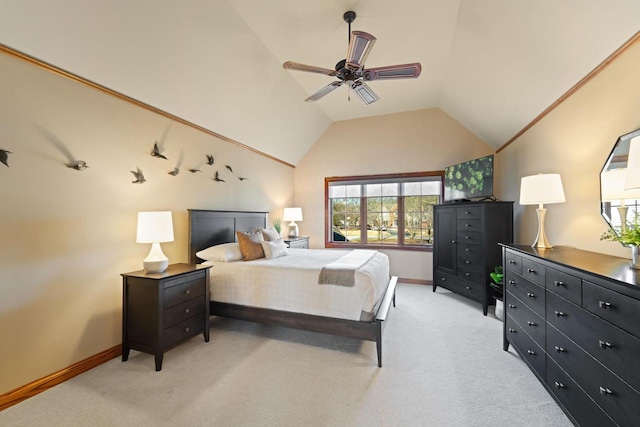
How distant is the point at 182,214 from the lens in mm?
3348

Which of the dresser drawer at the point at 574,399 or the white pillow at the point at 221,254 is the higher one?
the white pillow at the point at 221,254

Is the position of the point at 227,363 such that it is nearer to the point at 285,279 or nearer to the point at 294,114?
the point at 285,279

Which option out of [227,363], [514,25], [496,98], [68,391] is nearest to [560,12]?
[514,25]

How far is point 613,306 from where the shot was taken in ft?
4.20

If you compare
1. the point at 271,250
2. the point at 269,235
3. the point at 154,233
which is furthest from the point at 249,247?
the point at 154,233

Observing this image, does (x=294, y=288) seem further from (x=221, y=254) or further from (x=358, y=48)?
(x=358, y=48)

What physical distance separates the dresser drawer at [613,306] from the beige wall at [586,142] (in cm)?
88

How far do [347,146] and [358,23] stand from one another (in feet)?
9.89

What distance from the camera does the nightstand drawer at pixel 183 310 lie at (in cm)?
244

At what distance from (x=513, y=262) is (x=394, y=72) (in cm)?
211

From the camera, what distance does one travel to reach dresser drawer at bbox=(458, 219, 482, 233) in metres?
3.86

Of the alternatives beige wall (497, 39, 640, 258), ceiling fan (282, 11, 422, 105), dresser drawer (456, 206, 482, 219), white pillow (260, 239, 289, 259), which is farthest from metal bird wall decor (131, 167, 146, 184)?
dresser drawer (456, 206, 482, 219)

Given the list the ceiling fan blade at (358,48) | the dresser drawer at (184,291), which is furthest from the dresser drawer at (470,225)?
the dresser drawer at (184,291)

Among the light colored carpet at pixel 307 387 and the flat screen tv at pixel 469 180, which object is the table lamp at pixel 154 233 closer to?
the light colored carpet at pixel 307 387
